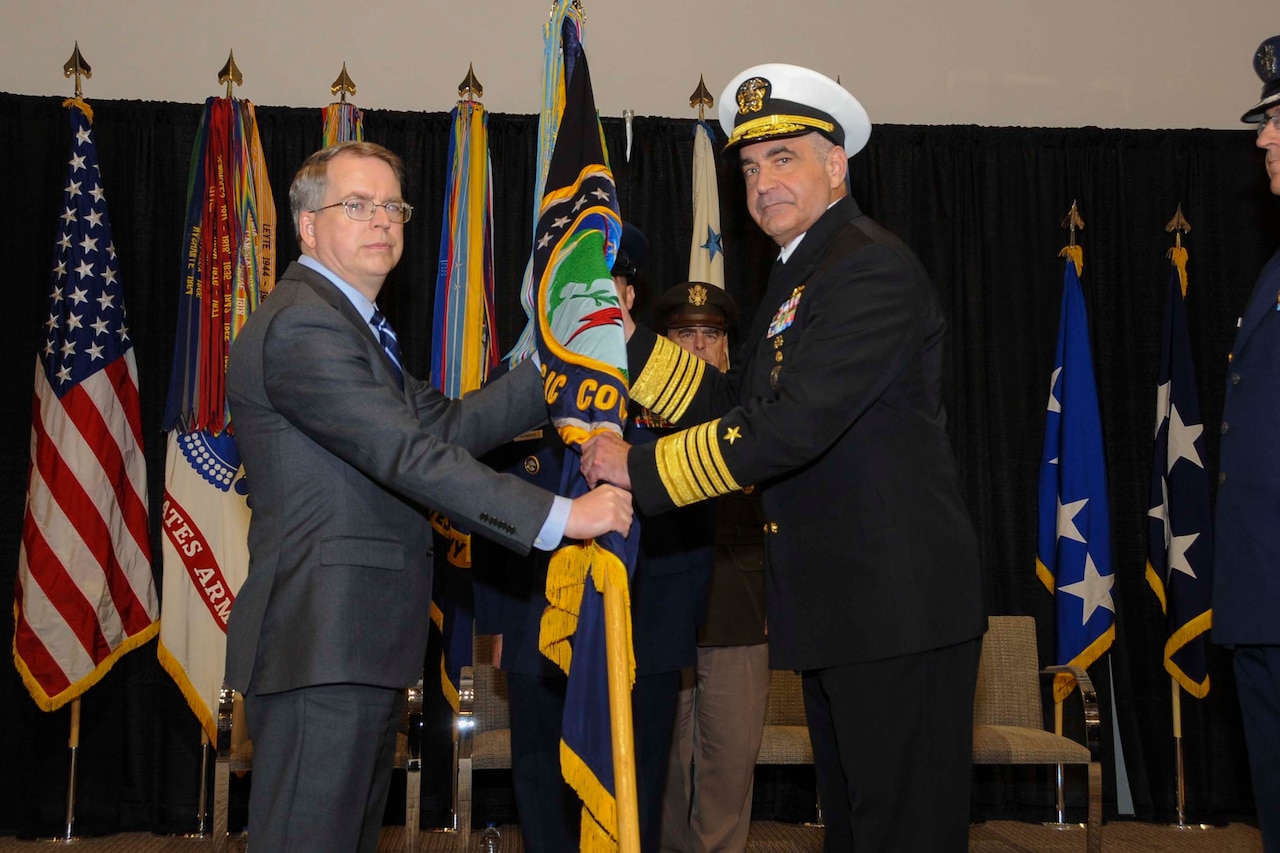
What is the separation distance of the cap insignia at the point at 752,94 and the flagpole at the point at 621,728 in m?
1.15

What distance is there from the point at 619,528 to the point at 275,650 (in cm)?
71

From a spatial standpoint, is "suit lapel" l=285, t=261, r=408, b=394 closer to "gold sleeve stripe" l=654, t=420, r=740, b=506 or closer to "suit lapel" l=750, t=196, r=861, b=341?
"gold sleeve stripe" l=654, t=420, r=740, b=506

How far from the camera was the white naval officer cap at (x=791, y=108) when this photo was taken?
263 cm

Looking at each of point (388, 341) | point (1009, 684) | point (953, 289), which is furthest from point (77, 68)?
point (1009, 684)

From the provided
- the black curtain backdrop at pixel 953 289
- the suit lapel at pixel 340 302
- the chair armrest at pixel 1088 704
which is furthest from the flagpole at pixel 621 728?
the black curtain backdrop at pixel 953 289

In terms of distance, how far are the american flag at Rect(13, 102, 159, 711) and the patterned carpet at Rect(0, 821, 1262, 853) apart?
67 cm

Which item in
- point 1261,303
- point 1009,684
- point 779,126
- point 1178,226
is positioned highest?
point 1178,226

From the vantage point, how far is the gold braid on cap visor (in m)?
2.62

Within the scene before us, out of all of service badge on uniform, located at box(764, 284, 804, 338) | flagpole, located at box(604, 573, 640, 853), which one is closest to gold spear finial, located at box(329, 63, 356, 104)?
service badge on uniform, located at box(764, 284, 804, 338)

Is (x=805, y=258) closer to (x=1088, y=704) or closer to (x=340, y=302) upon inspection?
(x=340, y=302)

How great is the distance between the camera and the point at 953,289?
5488 millimetres

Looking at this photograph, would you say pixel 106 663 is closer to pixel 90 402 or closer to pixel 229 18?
pixel 90 402

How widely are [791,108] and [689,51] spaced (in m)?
3.10

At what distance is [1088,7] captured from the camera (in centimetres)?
580
